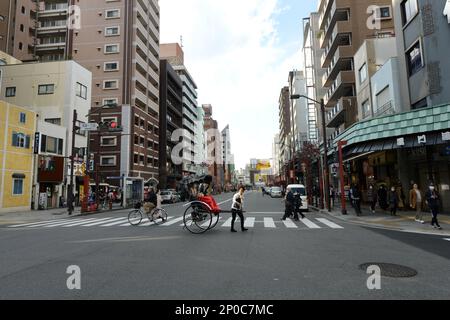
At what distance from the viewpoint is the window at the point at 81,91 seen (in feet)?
118

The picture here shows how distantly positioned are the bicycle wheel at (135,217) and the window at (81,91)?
84.4 ft

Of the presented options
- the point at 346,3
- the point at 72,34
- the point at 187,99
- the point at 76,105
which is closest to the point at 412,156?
the point at 346,3

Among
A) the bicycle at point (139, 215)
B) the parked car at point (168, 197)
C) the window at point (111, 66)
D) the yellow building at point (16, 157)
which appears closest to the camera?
the bicycle at point (139, 215)

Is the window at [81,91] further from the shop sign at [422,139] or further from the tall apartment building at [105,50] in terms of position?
the shop sign at [422,139]

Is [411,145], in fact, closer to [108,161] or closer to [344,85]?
[344,85]

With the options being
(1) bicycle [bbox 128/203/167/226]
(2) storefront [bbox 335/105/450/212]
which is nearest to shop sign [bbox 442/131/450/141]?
(2) storefront [bbox 335/105/450/212]

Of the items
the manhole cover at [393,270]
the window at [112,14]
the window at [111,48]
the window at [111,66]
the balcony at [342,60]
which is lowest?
the manhole cover at [393,270]

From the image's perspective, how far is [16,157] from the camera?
26.5 meters

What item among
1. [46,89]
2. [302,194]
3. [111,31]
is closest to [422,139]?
[302,194]

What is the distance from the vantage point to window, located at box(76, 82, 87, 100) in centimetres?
3605

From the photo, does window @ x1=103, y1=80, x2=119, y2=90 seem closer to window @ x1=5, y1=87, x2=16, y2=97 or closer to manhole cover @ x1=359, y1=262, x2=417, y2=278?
window @ x1=5, y1=87, x2=16, y2=97

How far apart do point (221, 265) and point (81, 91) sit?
35.6 metres

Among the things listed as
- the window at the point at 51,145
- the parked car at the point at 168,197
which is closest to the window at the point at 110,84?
the parked car at the point at 168,197
